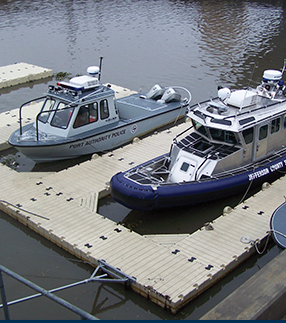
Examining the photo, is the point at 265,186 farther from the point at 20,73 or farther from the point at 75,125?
the point at 20,73

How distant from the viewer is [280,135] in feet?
36.1

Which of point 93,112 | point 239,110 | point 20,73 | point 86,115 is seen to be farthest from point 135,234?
point 20,73

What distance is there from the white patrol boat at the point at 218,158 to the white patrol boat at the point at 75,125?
2800 millimetres

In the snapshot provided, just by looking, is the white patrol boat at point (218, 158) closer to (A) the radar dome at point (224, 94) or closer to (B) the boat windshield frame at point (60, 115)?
(A) the radar dome at point (224, 94)

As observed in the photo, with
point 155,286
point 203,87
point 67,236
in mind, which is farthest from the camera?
point 203,87

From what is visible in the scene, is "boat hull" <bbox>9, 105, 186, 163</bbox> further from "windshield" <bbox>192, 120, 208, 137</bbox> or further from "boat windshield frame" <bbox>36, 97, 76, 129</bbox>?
"windshield" <bbox>192, 120, 208, 137</bbox>

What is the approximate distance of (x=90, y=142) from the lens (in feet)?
40.3

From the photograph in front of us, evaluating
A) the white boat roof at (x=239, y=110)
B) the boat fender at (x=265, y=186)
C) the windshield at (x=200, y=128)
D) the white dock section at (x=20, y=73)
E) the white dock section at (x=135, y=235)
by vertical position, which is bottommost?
the white dock section at (x=135, y=235)

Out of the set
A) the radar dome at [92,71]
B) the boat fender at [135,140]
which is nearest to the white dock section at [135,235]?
the boat fender at [135,140]

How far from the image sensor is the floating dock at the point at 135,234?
24.3ft

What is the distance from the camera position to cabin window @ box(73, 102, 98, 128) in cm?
1198

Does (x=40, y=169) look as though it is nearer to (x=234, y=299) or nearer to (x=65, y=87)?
(x=65, y=87)

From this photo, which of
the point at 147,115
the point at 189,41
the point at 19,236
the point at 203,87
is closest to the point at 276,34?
the point at 189,41

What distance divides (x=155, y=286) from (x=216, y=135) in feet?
14.7
